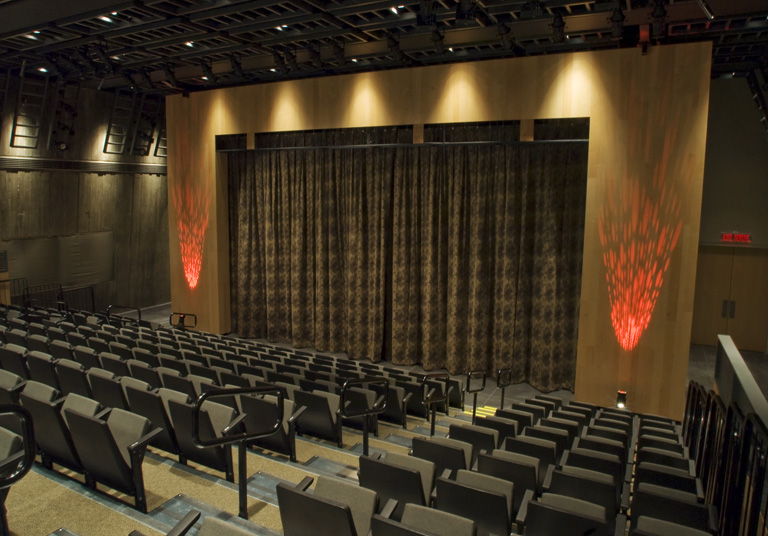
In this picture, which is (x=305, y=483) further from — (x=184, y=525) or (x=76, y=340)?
(x=76, y=340)

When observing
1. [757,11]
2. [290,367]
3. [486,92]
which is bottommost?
[290,367]

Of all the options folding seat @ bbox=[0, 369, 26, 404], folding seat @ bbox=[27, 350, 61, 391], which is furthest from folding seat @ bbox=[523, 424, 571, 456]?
folding seat @ bbox=[27, 350, 61, 391]

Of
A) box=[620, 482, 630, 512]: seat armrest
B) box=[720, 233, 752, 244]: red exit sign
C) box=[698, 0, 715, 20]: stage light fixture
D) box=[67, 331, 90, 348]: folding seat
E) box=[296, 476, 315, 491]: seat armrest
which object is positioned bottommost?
box=[620, 482, 630, 512]: seat armrest

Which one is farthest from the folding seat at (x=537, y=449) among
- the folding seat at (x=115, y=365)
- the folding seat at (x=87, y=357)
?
the folding seat at (x=87, y=357)

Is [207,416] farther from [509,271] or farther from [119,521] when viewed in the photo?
[509,271]

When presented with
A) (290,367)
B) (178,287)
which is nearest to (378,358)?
(290,367)

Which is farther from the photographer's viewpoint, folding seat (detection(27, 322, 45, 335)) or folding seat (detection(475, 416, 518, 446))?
folding seat (detection(27, 322, 45, 335))

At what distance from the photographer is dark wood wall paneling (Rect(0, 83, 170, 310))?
12633 millimetres

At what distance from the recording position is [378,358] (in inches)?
440

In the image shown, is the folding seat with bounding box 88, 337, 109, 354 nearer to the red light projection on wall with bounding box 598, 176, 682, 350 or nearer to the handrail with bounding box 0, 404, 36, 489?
the handrail with bounding box 0, 404, 36, 489

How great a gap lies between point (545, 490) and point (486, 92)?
6.95 metres

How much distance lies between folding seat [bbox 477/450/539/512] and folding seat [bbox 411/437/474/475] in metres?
0.17

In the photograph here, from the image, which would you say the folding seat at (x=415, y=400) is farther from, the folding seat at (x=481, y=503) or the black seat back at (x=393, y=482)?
the folding seat at (x=481, y=503)

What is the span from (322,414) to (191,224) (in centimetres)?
847
